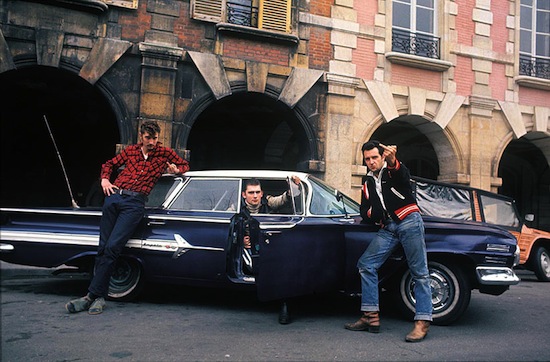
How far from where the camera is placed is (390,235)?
14.5 feet

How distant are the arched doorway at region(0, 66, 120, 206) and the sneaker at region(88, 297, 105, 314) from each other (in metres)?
6.94

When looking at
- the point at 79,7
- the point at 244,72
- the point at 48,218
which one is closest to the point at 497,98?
the point at 244,72

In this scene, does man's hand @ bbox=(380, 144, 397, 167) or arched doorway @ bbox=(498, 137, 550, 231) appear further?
arched doorway @ bbox=(498, 137, 550, 231)

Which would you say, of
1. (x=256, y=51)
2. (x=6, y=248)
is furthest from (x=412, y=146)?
(x=6, y=248)

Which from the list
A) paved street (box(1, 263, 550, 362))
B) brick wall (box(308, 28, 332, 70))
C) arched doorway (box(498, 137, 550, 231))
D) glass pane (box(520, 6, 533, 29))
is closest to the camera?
paved street (box(1, 263, 550, 362))

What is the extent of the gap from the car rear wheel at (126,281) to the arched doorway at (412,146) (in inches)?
368

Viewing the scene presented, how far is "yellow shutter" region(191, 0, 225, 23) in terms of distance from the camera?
30.4 feet

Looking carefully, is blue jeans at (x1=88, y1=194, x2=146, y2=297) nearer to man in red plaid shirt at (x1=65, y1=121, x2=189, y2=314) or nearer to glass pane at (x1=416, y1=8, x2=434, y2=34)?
man in red plaid shirt at (x1=65, y1=121, x2=189, y2=314)

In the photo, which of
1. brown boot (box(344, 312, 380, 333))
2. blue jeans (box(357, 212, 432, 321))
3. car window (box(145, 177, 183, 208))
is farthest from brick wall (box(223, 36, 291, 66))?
brown boot (box(344, 312, 380, 333))

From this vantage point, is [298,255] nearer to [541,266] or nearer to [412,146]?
[541,266]

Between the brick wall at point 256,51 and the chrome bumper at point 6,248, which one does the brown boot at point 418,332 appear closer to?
the chrome bumper at point 6,248

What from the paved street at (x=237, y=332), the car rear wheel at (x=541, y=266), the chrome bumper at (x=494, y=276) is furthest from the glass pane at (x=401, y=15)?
the chrome bumper at (x=494, y=276)

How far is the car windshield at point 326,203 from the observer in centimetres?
511

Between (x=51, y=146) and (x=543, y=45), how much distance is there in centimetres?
1305
